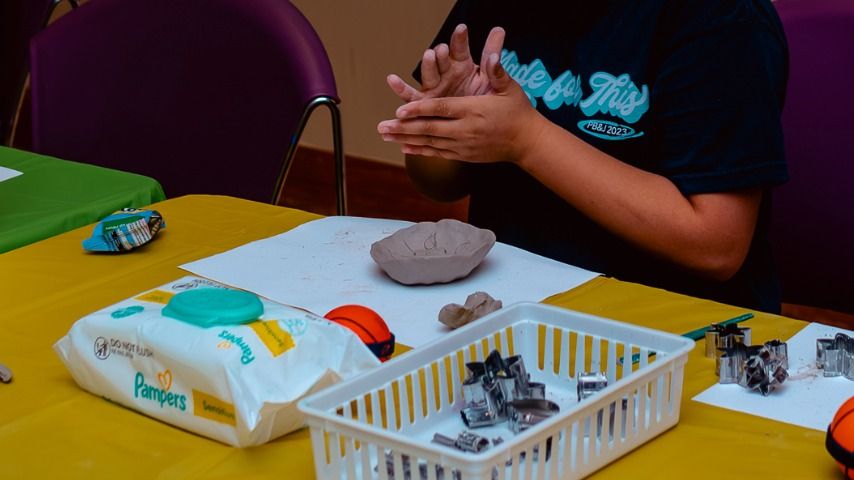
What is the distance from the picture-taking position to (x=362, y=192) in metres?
3.00

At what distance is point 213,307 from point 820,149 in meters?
0.79

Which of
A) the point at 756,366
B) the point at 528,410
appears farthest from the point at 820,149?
the point at 528,410

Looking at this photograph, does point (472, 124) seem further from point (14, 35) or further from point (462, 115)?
point (14, 35)

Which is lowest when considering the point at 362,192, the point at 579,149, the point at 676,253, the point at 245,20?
the point at 362,192

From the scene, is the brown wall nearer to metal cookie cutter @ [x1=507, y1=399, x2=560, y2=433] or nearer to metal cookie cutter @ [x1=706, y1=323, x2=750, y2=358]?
metal cookie cutter @ [x1=706, y1=323, x2=750, y2=358]

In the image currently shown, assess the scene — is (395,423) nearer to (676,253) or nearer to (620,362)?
(620,362)

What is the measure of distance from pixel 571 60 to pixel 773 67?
0.70 ft

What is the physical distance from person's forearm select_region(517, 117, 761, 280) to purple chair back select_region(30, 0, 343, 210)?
0.46 m

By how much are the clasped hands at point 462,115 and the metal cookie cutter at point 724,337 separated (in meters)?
0.33

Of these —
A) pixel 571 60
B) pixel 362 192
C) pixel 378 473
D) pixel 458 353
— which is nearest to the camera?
pixel 378 473

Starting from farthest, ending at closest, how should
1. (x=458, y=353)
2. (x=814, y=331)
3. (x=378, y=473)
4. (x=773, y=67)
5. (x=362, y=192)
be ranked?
(x=362, y=192) < (x=773, y=67) < (x=814, y=331) < (x=458, y=353) < (x=378, y=473)

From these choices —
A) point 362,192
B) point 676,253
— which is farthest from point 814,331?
point 362,192

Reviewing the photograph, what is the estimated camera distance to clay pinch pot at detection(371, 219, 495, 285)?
36.9 inches

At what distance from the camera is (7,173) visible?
4.24ft
